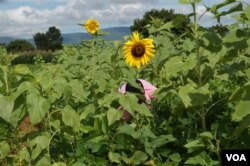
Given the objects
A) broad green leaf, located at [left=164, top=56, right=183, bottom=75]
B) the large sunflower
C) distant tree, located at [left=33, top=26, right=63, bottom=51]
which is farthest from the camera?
distant tree, located at [left=33, top=26, right=63, bottom=51]

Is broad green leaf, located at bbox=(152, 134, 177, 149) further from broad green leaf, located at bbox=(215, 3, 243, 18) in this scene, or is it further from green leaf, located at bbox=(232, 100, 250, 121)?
broad green leaf, located at bbox=(215, 3, 243, 18)

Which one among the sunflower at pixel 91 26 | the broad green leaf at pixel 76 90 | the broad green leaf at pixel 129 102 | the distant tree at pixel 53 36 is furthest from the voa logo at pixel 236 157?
the distant tree at pixel 53 36

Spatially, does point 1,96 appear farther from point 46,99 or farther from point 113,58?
point 113,58

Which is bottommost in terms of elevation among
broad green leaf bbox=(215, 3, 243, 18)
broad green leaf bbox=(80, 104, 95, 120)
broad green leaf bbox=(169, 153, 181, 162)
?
broad green leaf bbox=(169, 153, 181, 162)

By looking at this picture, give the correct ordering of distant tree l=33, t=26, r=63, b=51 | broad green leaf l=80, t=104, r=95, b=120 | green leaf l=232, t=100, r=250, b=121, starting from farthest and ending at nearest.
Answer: distant tree l=33, t=26, r=63, b=51, broad green leaf l=80, t=104, r=95, b=120, green leaf l=232, t=100, r=250, b=121

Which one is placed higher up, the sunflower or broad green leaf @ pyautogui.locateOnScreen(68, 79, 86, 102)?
the sunflower

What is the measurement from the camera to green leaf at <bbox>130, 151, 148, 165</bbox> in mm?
2574

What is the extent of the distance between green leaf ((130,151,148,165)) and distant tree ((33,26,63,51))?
86.3m

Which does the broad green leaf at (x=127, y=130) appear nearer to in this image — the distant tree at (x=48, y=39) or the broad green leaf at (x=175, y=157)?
the broad green leaf at (x=175, y=157)

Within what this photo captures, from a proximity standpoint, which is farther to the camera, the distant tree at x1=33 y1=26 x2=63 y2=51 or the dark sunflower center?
the distant tree at x1=33 y1=26 x2=63 y2=51

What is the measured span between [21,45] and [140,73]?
266ft

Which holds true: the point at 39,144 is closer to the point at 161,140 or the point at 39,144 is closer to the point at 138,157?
the point at 138,157

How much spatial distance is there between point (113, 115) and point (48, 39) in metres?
90.5

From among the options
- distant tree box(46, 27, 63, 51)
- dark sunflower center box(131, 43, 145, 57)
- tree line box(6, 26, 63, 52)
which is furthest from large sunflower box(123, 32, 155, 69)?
distant tree box(46, 27, 63, 51)
